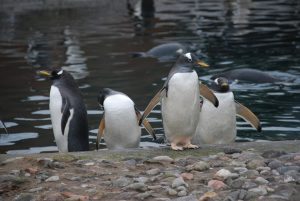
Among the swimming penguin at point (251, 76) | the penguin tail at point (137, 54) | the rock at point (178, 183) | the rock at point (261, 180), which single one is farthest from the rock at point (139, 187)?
the penguin tail at point (137, 54)

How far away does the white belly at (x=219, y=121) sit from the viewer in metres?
6.34

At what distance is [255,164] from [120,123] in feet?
5.94

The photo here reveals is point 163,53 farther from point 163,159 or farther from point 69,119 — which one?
point 163,159

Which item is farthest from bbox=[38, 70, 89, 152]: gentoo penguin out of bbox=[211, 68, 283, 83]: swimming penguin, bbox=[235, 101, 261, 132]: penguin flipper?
bbox=[211, 68, 283, 83]: swimming penguin

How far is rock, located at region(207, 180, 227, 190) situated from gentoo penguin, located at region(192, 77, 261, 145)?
202cm

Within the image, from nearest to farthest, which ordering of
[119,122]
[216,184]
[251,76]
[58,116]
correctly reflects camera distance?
1. [216,184]
2. [119,122]
3. [58,116]
4. [251,76]

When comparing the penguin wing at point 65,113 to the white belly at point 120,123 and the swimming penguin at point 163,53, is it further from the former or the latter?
the swimming penguin at point 163,53

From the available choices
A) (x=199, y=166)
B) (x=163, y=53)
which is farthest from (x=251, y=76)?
(x=199, y=166)

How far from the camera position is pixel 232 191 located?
4.19m

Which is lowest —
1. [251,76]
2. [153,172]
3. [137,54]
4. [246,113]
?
[137,54]

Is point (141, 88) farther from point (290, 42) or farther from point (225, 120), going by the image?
point (290, 42)

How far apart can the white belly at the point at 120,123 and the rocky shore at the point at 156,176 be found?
2.85 ft

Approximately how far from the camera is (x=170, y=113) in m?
5.75

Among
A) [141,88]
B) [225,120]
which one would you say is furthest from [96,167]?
[141,88]
